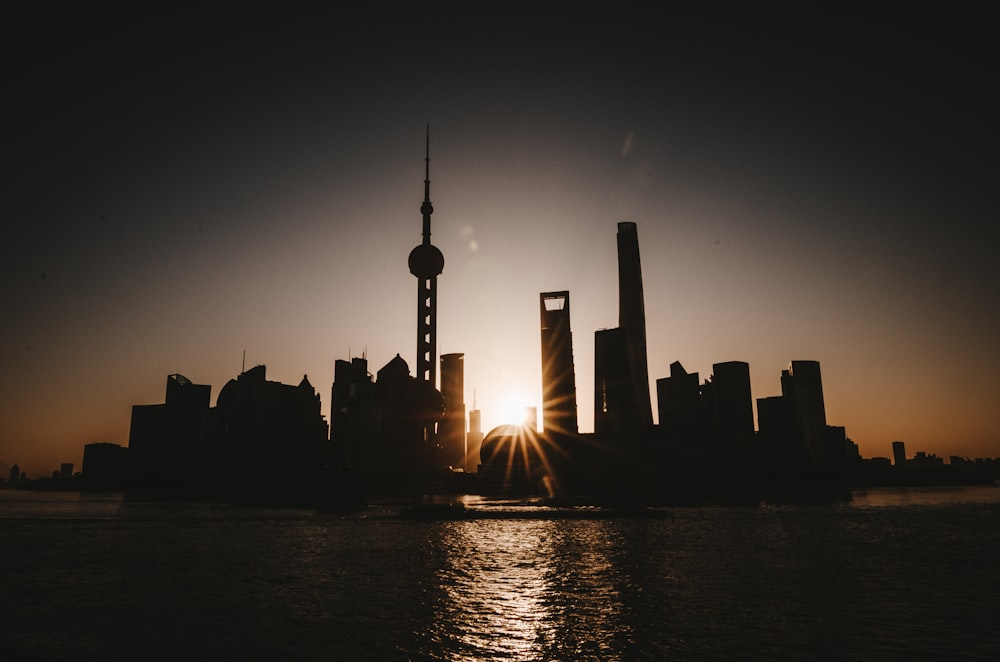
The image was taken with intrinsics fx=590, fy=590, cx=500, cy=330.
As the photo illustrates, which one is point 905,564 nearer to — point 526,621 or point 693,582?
point 693,582

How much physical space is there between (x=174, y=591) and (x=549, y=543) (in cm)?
3731

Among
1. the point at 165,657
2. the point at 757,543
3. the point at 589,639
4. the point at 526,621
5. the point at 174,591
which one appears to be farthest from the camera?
the point at 757,543

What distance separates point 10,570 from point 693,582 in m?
46.1

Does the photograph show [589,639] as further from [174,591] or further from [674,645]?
[174,591]

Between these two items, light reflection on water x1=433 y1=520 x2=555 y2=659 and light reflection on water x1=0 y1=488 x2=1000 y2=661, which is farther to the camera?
light reflection on water x1=433 y1=520 x2=555 y2=659

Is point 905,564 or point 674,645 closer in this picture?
point 674,645

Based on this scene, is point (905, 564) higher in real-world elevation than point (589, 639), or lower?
lower

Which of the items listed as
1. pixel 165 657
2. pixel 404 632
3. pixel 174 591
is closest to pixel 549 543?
pixel 174 591

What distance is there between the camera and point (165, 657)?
730 inches

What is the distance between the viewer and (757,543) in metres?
58.2

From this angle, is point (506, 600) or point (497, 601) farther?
point (506, 600)

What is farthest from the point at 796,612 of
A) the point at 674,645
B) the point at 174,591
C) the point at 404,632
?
the point at 174,591

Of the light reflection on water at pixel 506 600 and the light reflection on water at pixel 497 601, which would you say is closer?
the light reflection on water at pixel 506 600

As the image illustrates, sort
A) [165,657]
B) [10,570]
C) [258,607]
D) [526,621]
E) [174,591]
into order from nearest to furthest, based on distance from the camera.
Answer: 1. [165,657]
2. [526,621]
3. [258,607]
4. [174,591]
5. [10,570]
